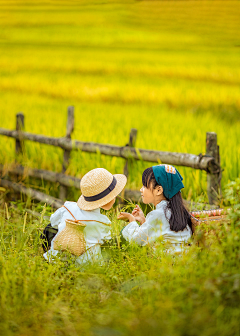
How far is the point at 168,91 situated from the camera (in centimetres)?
806

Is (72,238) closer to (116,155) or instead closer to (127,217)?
(127,217)

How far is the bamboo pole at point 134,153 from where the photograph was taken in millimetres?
3332

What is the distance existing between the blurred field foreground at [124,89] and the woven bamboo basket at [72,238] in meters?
1.69

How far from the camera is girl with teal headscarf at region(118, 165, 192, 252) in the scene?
2.09 meters

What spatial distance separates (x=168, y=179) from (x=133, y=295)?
77cm

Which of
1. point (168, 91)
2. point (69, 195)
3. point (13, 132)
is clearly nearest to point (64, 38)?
point (168, 91)

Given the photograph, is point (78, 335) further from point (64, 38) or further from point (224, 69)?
point (64, 38)

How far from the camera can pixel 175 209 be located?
2.10 metres

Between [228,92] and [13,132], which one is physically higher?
[228,92]

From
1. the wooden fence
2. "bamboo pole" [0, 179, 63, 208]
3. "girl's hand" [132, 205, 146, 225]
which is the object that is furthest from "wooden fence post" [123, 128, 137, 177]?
"girl's hand" [132, 205, 146, 225]

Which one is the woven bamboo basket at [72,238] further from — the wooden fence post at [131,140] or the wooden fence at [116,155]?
the wooden fence post at [131,140]

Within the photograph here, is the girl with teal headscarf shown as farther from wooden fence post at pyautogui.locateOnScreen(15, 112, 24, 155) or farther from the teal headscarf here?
wooden fence post at pyautogui.locateOnScreen(15, 112, 24, 155)

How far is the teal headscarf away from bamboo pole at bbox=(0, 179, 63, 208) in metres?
2.21

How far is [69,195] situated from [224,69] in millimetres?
7564
